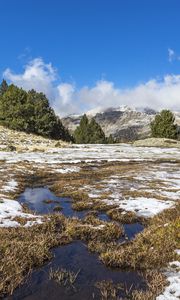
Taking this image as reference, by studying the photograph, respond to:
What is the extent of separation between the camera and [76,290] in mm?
9430

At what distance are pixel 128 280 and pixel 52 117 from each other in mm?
90240

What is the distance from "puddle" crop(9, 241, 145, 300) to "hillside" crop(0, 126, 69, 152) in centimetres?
4998

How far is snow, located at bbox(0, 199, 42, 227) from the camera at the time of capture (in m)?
15.0

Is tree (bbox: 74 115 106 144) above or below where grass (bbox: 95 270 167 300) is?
above

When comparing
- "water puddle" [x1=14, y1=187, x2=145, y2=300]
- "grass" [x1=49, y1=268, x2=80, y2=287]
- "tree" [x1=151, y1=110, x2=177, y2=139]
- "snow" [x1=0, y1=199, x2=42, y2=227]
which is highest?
"tree" [x1=151, y1=110, x2=177, y2=139]

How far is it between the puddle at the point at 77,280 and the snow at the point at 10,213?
11.1 feet

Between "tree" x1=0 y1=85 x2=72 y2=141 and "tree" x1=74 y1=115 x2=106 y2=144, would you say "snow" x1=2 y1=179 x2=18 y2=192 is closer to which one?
"tree" x1=0 y1=85 x2=72 y2=141

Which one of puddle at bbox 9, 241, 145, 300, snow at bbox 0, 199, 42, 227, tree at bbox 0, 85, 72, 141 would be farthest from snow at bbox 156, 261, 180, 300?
tree at bbox 0, 85, 72, 141

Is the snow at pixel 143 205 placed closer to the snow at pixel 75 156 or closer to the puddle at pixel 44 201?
the puddle at pixel 44 201

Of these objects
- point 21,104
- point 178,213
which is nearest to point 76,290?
point 178,213

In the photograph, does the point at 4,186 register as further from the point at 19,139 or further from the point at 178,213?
the point at 19,139

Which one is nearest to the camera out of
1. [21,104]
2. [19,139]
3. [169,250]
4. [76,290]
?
[76,290]

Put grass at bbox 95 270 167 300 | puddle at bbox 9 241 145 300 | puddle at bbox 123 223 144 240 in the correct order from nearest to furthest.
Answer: grass at bbox 95 270 167 300
puddle at bbox 9 241 145 300
puddle at bbox 123 223 144 240

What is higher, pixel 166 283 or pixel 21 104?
pixel 21 104
